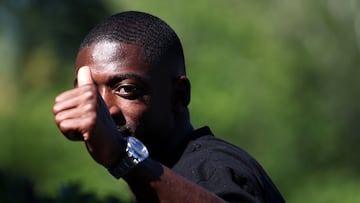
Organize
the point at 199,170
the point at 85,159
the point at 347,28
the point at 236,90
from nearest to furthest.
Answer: the point at 199,170 < the point at 85,159 < the point at 236,90 < the point at 347,28

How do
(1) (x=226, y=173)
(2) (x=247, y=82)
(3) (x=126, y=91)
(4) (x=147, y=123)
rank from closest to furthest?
(1) (x=226, y=173), (3) (x=126, y=91), (4) (x=147, y=123), (2) (x=247, y=82)

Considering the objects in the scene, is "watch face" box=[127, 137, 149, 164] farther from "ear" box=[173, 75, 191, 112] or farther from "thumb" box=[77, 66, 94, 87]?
"ear" box=[173, 75, 191, 112]

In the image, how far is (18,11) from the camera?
2714 centimetres

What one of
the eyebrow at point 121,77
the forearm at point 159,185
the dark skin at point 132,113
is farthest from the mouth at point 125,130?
the forearm at point 159,185

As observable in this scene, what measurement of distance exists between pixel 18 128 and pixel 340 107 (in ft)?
16.4

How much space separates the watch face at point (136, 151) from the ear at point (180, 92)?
28.0 inches

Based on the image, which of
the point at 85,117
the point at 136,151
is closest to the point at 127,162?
the point at 136,151

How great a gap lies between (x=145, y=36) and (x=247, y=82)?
19.7m

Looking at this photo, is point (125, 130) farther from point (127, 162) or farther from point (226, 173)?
point (127, 162)

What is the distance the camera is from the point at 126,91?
5.04 m

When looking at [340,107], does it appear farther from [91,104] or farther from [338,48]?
[91,104]

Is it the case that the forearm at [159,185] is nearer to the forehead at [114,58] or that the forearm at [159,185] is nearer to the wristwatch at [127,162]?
the wristwatch at [127,162]

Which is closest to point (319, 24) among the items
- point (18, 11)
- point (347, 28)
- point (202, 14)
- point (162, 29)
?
point (347, 28)

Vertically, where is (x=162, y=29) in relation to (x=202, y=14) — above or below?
above
